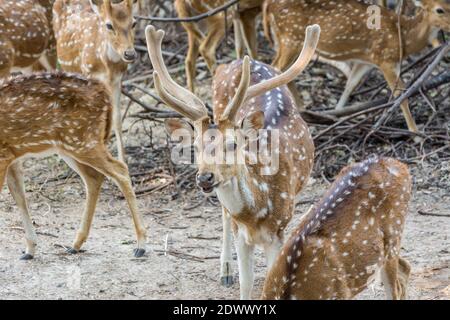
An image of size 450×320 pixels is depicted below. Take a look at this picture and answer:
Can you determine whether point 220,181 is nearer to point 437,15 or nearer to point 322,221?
point 322,221

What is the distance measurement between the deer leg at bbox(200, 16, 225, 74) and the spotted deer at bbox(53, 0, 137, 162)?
1280 mm

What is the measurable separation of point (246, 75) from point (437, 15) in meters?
4.41

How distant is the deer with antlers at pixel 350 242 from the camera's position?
18.7ft

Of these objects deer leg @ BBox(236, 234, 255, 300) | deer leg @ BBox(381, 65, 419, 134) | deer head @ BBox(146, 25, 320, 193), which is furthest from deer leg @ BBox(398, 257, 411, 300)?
deer leg @ BBox(381, 65, 419, 134)

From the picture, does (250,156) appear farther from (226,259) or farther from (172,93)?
(226,259)

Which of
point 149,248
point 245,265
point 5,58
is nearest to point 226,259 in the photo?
point 245,265

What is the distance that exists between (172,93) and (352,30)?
395 centimetres

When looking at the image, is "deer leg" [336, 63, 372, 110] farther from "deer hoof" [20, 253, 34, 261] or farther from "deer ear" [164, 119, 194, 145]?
"deer ear" [164, 119, 194, 145]

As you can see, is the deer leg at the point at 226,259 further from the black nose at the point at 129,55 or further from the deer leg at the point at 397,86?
the deer leg at the point at 397,86

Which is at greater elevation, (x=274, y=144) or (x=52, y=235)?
(x=274, y=144)

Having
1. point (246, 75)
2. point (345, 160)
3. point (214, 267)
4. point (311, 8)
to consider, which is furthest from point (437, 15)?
point (246, 75)

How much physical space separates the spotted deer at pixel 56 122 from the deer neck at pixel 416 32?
363 centimetres
